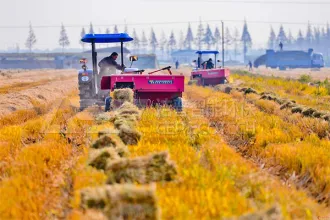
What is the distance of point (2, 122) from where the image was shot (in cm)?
1456

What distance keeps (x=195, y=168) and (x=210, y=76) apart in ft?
78.2

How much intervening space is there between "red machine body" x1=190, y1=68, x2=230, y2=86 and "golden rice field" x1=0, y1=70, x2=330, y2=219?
1650cm

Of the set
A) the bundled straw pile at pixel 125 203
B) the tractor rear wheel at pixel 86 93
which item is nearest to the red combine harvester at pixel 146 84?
the tractor rear wheel at pixel 86 93

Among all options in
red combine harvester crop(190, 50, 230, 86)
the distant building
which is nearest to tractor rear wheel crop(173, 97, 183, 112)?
red combine harvester crop(190, 50, 230, 86)

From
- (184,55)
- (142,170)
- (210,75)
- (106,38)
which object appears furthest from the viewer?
(184,55)

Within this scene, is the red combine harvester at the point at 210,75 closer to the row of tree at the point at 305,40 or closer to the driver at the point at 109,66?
the driver at the point at 109,66

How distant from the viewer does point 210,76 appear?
3014cm

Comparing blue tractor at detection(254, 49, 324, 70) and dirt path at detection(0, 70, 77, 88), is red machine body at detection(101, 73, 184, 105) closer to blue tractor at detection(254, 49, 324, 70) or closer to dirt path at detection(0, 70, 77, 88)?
dirt path at detection(0, 70, 77, 88)

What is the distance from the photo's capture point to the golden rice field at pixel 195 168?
543 centimetres

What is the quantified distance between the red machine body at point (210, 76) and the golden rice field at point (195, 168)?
54.1ft

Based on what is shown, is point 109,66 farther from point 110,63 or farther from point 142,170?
point 142,170

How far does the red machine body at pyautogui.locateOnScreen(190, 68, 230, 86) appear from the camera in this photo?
98.2ft

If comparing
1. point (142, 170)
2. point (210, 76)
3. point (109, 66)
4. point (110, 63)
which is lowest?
point (210, 76)

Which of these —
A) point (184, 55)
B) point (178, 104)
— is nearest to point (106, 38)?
point (178, 104)
